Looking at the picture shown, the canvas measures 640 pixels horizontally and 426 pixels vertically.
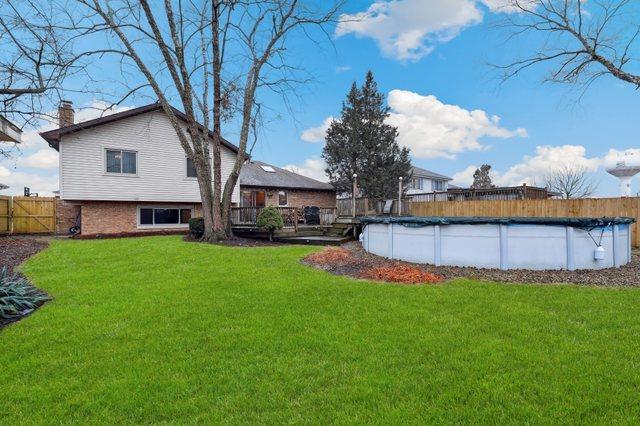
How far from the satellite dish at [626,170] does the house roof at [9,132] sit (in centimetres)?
1829

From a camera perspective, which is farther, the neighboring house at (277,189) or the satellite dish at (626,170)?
the neighboring house at (277,189)

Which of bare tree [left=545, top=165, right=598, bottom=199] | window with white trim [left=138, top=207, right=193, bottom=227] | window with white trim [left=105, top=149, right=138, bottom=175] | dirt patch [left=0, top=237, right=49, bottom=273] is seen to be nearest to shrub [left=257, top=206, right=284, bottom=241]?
window with white trim [left=138, top=207, right=193, bottom=227]

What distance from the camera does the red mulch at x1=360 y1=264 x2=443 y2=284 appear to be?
22.3 feet

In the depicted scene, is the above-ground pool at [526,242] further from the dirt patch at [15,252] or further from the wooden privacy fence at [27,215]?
the wooden privacy fence at [27,215]

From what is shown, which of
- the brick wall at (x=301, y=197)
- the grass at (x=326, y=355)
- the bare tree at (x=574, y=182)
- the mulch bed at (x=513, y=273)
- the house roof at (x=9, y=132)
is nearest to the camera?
the grass at (x=326, y=355)

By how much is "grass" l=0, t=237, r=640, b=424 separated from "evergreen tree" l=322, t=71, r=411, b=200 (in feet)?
73.3

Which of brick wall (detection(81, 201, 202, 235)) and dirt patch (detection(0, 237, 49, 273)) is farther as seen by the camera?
brick wall (detection(81, 201, 202, 235))

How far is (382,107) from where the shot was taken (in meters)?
29.8

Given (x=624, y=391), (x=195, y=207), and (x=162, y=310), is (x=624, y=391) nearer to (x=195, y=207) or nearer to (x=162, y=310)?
(x=162, y=310)

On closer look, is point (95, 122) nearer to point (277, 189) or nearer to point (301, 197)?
point (277, 189)

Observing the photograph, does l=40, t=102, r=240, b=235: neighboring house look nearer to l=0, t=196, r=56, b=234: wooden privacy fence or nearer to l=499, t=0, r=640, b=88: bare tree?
l=0, t=196, r=56, b=234: wooden privacy fence

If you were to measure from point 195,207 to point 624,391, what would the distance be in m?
19.1

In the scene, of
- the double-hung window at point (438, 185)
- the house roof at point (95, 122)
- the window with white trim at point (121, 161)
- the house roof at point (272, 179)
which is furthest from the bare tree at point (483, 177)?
the window with white trim at point (121, 161)

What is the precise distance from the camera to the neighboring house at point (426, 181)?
3726cm
